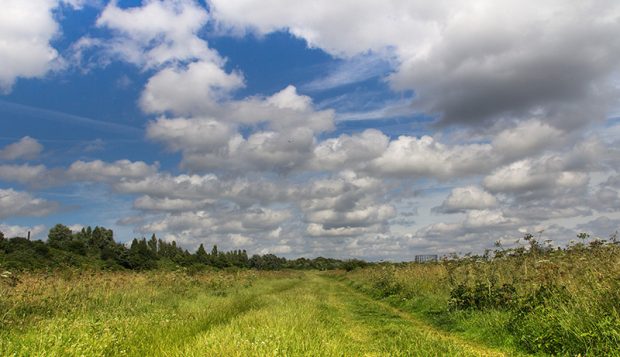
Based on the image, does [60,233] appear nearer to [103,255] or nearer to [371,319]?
[103,255]

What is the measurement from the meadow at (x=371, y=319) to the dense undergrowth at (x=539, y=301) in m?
0.03

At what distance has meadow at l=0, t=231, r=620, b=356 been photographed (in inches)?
302

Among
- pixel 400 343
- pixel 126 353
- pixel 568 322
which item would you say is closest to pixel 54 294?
pixel 126 353

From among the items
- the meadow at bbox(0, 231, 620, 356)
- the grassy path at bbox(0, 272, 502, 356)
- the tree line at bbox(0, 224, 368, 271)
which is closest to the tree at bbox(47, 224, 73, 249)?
the tree line at bbox(0, 224, 368, 271)

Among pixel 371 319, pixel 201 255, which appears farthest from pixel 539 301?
pixel 201 255

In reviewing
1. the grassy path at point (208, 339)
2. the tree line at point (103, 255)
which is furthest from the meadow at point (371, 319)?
the tree line at point (103, 255)

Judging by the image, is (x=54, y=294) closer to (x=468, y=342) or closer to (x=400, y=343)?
(x=400, y=343)

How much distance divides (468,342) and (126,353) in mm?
8149

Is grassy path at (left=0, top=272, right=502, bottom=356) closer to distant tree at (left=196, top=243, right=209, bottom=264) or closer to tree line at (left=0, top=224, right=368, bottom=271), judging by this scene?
tree line at (left=0, top=224, right=368, bottom=271)

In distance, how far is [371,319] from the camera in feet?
51.8

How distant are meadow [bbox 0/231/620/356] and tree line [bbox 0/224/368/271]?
33.8 ft

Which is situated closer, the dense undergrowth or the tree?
the dense undergrowth

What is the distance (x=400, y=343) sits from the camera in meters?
9.02

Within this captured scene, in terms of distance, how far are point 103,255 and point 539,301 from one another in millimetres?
69936
